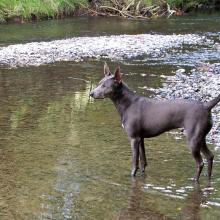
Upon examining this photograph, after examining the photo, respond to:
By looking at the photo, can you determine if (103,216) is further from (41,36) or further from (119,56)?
(41,36)

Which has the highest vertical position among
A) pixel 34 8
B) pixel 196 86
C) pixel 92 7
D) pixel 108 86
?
pixel 108 86

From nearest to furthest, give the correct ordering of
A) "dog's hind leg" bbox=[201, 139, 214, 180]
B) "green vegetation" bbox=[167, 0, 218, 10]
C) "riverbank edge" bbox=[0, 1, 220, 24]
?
"dog's hind leg" bbox=[201, 139, 214, 180] → "riverbank edge" bbox=[0, 1, 220, 24] → "green vegetation" bbox=[167, 0, 218, 10]

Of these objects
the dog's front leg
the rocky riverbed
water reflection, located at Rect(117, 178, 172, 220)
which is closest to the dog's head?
the dog's front leg

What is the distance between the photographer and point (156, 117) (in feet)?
Answer: 24.9

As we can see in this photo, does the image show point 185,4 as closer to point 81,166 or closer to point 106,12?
point 106,12

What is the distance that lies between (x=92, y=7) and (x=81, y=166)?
95.8 ft

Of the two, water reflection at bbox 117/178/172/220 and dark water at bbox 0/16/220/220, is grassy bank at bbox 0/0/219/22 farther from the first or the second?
water reflection at bbox 117/178/172/220

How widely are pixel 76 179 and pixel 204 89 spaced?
6.56 meters

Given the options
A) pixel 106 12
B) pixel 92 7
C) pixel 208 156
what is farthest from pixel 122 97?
pixel 92 7

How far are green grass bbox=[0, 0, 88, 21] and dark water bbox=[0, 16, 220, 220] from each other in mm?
17085

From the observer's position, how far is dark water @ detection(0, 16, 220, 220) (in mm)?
6645

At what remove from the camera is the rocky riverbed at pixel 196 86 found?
501 inches

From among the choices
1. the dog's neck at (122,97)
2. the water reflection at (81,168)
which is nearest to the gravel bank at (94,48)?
the water reflection at (81,168)

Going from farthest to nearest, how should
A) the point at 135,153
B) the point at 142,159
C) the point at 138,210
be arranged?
the point at 142,159 < the point at 135,153 < the point at 138,210
